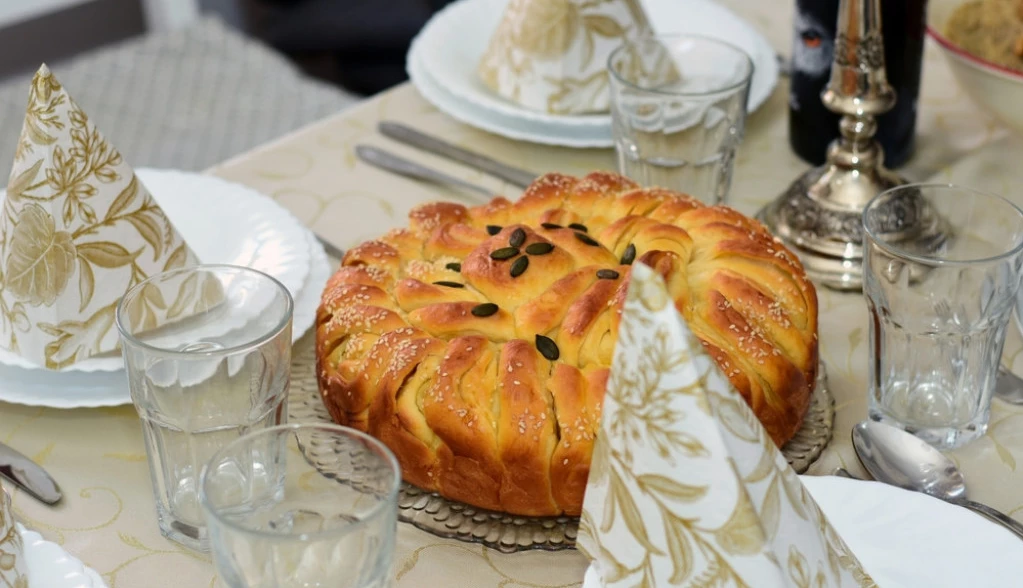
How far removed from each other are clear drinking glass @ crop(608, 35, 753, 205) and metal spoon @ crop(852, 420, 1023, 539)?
0.36 meters

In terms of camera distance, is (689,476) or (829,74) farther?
(829,74)

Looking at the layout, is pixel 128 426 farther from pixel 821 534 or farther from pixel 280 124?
pixel 280 124

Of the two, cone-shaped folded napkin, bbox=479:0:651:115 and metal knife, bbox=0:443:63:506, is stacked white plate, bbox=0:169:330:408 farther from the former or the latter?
cone-shaped folded napkin, bbox=479:0:651:115

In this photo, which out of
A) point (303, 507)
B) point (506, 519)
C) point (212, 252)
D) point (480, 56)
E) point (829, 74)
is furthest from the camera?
point (480, 56)

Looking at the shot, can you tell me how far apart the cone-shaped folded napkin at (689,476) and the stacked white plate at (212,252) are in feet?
1.38

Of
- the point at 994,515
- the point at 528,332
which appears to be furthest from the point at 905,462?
the point at 528,332

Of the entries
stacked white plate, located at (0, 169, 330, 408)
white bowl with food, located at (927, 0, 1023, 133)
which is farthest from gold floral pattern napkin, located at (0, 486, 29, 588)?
white bowl with food, located at (927, 0, 1023, 133)

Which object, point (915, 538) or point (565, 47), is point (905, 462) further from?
point (565, 47)

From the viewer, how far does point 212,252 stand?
3.49ft

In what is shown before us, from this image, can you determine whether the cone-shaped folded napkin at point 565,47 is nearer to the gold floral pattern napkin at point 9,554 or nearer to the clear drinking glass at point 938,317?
the clear drinking glass at point 938,317

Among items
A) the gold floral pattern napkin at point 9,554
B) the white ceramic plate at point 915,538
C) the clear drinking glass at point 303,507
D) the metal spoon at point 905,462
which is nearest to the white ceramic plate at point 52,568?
the gold floral pattern napkin at point 9,554

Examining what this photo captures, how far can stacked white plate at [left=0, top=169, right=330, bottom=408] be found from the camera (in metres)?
0.90

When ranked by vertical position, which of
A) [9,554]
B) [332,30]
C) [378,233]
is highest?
[9,554]

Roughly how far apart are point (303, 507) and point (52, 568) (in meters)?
0.16
